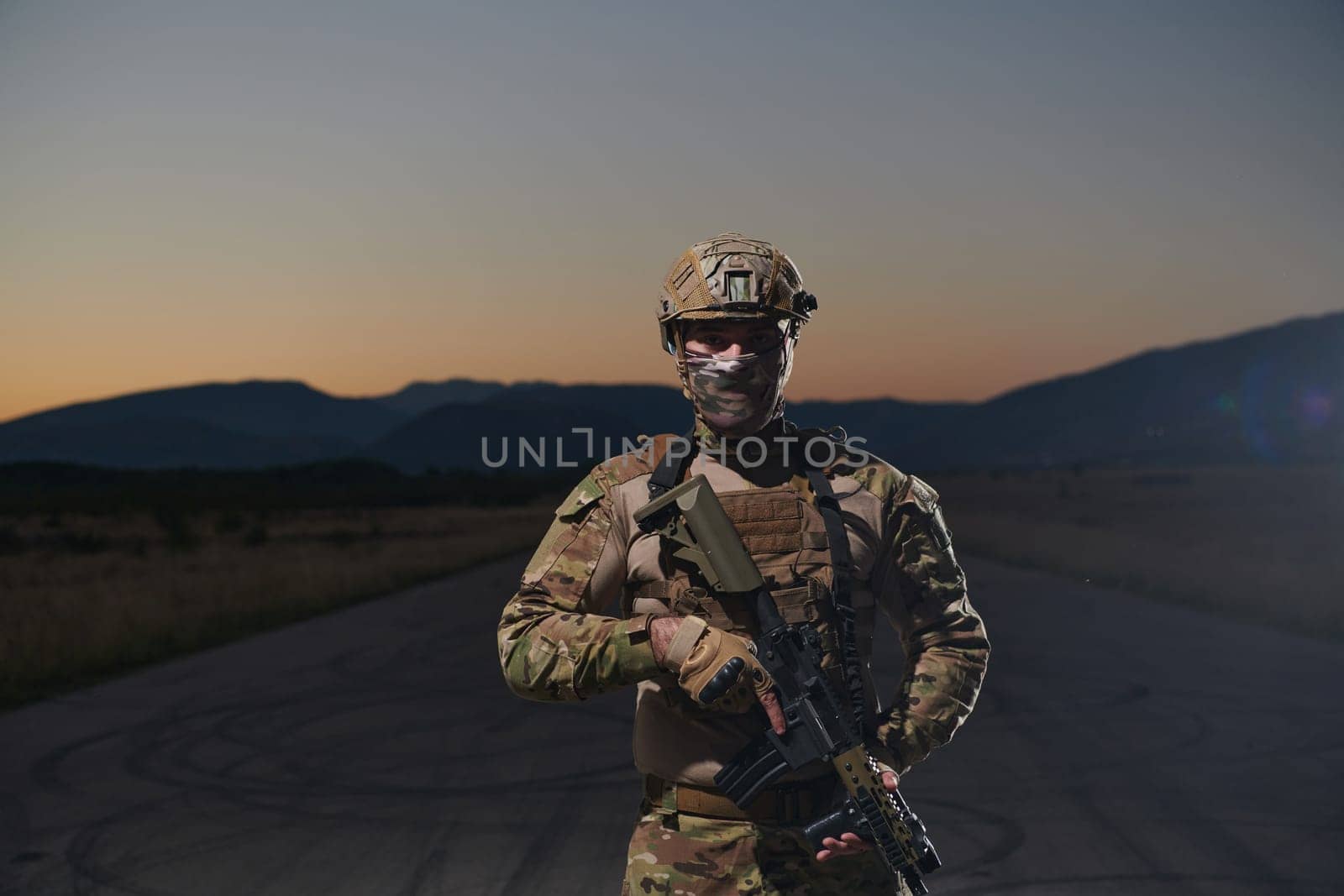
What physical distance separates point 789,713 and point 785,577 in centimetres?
33

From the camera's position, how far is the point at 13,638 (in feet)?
56.7

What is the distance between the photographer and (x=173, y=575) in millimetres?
29516

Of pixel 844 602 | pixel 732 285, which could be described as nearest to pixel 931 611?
pixel 844 602

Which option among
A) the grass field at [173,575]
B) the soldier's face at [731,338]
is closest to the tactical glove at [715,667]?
the soldier's face at [731,338]

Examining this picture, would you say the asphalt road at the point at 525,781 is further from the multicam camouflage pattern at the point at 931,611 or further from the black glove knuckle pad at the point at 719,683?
the black glove knuckle pad at the point at 719,683

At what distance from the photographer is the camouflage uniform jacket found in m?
3.38

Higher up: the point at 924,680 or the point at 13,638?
the point at 924,680

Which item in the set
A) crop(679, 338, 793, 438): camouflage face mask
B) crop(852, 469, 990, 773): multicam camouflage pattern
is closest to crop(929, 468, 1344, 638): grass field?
crop(852, 469, 990, 773): multicam camouflage pattern

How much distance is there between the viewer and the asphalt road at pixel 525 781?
23.4ft

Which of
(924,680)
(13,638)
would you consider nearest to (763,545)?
(924,680)

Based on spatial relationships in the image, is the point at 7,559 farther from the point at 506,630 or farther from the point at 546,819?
the point at 506,630

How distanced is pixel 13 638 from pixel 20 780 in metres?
8.19

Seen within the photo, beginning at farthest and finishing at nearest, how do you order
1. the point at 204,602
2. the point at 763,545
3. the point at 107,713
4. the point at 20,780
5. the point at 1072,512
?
the point at 1072,512, the point at 204,602, the point at 107,713, the point at 20,780, the point at 763,545

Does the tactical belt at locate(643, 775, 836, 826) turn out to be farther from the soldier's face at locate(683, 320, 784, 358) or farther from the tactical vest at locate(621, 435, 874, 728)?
the soldier's face at locate(683, 320, 784, 358)
